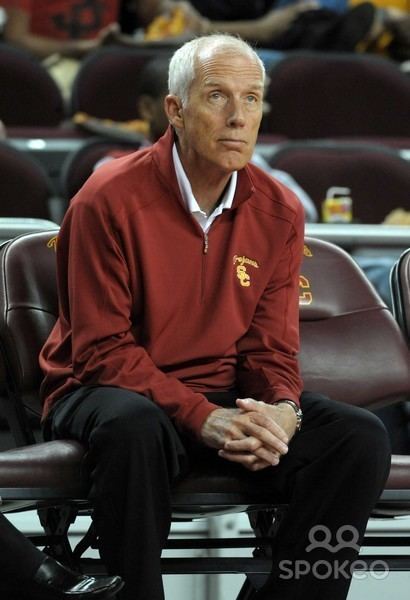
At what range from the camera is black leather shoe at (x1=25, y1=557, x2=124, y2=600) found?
1.96m

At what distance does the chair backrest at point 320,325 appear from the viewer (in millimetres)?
2502

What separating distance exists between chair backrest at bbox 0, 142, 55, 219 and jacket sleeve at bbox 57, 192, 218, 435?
5.64 feet

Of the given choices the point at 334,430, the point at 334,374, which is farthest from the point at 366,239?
the point at 334,430

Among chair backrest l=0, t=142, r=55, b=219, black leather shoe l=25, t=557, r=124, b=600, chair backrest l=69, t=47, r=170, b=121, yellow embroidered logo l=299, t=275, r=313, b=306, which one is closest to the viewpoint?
black leather shoe l=25, t=557, r=124, b=600

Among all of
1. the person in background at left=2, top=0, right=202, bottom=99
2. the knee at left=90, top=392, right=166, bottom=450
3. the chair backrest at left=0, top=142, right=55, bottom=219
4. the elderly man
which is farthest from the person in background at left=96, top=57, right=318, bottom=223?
the knee at left=90, top=392, right=166, bottom=450

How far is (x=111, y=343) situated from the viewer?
228cm

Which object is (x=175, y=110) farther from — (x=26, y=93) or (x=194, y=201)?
(x=26, y=93)

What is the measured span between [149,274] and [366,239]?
1034 mm

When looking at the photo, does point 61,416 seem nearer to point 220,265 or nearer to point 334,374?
point 220,265

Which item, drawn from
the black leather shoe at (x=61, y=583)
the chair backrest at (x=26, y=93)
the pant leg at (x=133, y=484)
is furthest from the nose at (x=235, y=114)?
the chair backrest at (x=26, y=93)

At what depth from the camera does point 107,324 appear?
2283 millimetres

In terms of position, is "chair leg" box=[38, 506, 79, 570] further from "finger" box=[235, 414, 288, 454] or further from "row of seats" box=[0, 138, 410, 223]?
"row of seats" box=[0, 138, 410, 223]

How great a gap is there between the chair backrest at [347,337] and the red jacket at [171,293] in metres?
0.21

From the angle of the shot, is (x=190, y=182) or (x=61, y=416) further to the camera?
(x=190, y=182)
